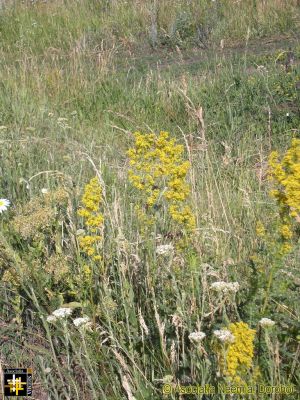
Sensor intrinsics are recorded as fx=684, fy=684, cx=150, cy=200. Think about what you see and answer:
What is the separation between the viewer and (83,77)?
6.92 m

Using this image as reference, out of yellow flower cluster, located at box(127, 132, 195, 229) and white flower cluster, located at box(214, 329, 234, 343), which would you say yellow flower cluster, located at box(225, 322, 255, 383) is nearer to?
white flower cluster, located at box(214, 329, 234, 343)

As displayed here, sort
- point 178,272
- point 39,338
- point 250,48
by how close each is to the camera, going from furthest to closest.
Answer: point 250,48
point 39,338
point 178,272

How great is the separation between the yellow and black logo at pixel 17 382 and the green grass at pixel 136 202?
5 centimetres

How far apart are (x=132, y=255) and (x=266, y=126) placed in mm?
3085

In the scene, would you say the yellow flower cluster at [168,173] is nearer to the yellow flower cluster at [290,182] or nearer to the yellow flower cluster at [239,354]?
the yellow flower cluster at [290,182]

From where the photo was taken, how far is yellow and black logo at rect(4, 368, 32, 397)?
241 centimetres

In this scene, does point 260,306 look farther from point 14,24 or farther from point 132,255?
point 14,24

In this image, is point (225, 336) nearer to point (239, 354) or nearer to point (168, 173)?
point (239, 354)

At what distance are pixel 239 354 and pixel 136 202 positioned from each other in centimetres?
199

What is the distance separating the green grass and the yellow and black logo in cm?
5

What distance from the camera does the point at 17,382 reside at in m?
2.45

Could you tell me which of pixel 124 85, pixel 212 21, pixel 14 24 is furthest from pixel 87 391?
pixel 14 24

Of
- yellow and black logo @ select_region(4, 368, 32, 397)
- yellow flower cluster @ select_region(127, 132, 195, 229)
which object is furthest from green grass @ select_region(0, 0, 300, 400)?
yellow flower cluster @ select_region(127, 132, 195, 229)

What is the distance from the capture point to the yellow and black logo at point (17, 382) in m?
2.41
